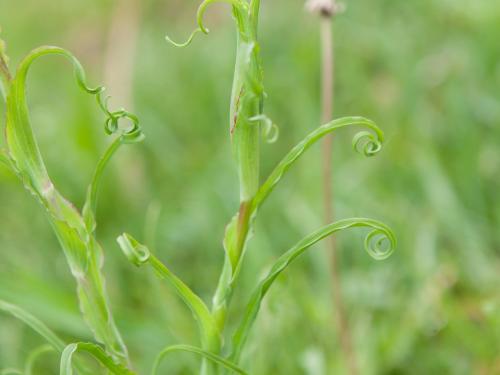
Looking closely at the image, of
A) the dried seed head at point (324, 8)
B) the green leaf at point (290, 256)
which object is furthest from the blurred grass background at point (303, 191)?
the dried seed head at point (324, 8)

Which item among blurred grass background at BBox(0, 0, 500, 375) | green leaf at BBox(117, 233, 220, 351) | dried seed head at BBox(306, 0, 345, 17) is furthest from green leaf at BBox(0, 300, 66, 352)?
dried seed head at BBox(306, 0, 345, 17)

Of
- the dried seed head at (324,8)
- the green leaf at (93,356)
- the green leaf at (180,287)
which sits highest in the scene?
the dried seed head at (324,8)

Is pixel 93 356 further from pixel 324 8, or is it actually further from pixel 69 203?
pixel 324 8

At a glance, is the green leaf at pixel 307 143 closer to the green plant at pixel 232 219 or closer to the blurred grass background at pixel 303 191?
the green plant at pixel 232 219

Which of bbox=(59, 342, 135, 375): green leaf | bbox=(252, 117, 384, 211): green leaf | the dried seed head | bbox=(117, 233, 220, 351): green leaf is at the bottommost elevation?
bbox=(59, 342, 135, 375): green leaf

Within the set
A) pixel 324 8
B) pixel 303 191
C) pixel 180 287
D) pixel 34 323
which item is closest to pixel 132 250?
pixel 180 287

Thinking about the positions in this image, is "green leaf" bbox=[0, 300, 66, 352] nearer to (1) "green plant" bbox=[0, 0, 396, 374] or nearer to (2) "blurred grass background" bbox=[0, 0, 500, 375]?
(1) "green plant" bbox=[0, 0, 396, 374]
